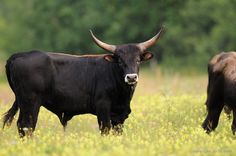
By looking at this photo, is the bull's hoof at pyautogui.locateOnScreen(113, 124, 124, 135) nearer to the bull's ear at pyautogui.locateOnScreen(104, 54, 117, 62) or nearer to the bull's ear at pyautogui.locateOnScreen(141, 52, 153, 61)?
the bull's ear at pyautogui.locateOnScreen(104, 54, 117, 62)

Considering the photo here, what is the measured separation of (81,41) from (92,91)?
4433cm

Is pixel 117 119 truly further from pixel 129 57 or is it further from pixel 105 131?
pixel 129 57

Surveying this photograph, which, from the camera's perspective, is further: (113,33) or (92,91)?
(113,33)

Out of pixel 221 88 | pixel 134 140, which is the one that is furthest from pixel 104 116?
pixel 221 88

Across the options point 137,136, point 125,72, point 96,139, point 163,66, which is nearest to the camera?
A: point 96,139

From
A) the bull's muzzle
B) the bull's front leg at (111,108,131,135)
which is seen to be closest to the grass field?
the bull's front leg at (111,108,131,135)

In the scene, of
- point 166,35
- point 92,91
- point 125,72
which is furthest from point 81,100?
point 166,35

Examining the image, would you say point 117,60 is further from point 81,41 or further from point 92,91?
point 81,41

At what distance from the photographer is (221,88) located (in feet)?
43.4

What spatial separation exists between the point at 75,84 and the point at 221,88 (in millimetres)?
2880

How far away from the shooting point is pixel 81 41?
2271 inches

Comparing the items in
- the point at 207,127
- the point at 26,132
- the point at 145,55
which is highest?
the point at 145,55

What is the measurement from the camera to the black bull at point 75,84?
13.0 m

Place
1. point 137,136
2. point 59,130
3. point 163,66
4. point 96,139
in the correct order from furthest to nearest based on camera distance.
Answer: point 163,66 → point 59,130 → point 137,136 → point 96,139
